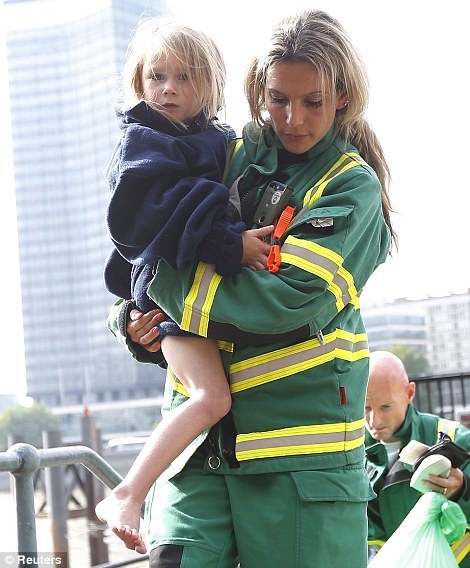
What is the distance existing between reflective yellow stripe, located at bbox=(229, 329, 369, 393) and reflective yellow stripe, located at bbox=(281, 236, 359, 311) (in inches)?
3.6

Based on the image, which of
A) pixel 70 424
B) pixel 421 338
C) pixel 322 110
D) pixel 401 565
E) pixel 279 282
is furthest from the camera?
pixel 70 424

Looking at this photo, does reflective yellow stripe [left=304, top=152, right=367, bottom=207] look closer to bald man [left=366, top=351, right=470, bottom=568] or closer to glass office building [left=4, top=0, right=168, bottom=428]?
bald man [left=366, top=351, right=470, bottom=568]

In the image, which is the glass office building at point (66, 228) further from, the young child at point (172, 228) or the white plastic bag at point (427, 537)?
the young child at point (172, 228)

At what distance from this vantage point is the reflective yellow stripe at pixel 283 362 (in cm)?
180

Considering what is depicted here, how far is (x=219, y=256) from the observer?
1765mm

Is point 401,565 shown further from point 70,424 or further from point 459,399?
point 70,424

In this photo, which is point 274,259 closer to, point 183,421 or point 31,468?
point 183,421

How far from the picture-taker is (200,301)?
1.75m

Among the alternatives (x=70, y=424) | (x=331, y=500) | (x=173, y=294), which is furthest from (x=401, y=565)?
(x=70, y=424)

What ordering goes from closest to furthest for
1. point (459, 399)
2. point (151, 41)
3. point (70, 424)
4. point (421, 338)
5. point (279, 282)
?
1. point (279, 282)
2. point (151, 41)
3. point (459, 399)
4. point (421, 338)
5. point (70, 424)

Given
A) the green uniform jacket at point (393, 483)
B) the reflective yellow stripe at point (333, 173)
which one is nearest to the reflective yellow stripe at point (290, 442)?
the reflective yellow stripe at point (333, 173)

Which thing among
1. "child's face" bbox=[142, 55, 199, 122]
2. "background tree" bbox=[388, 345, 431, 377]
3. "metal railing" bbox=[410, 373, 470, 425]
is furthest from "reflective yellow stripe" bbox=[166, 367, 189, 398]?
"background tree" bbox=[388, 345, 431, 377]

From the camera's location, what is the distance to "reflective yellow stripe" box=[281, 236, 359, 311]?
5.73 feet

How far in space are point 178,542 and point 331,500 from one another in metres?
0.28
